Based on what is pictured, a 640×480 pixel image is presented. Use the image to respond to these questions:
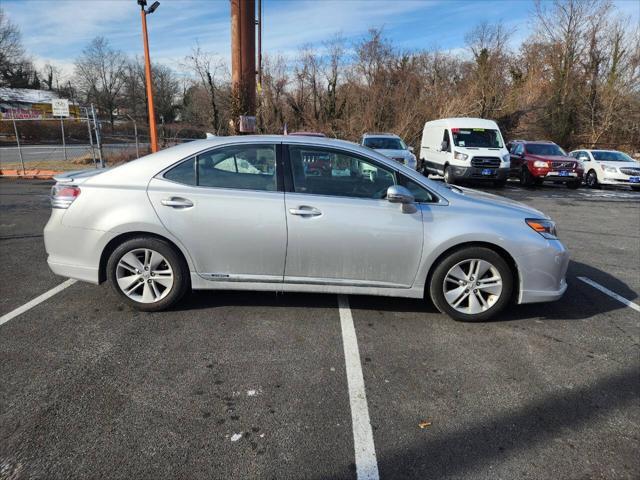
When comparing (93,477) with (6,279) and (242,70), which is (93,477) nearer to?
(6,279)

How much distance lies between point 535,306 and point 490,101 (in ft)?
109

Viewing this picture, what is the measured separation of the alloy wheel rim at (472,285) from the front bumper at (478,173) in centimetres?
1162

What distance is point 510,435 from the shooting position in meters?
2.49

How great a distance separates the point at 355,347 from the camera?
3.44m

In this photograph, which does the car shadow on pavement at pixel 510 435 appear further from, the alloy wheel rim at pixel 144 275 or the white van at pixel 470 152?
the white van at pixel 470 152

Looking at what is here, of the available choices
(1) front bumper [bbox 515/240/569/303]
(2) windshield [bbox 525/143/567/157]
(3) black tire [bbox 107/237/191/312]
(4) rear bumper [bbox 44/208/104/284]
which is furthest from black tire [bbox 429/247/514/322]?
(2) windshield [bbox 525/143/567/157]

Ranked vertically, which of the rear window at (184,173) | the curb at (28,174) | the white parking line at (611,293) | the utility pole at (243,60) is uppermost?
the utility pole at (243,60)

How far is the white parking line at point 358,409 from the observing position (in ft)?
7.29

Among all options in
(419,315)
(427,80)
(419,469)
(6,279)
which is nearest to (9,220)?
(6,279)

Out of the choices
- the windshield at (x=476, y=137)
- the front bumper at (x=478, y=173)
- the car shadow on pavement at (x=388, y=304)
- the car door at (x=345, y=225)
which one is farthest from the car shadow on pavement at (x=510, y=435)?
the windshield at (x=476, y=137)

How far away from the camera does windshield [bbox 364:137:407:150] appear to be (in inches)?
574

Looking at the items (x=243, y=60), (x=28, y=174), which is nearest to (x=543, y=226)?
(x=28, y=174)

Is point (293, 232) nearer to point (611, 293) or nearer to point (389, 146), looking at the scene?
point (611, 293)

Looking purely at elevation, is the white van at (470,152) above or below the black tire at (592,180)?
above
